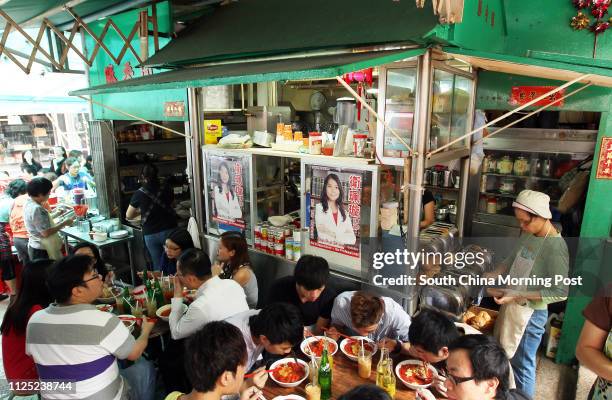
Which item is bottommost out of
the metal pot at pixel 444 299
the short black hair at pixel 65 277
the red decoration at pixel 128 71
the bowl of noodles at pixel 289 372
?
the bowl of noodles at pixel 289 372

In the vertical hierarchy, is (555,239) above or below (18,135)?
below

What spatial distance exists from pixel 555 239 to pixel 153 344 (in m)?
4.04

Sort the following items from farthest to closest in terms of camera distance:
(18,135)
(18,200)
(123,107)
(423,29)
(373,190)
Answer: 1. (18,135)
2. (123,107)
3. (18,200)
4. (373,190)
5. (423,29)

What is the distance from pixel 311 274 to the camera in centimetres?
325

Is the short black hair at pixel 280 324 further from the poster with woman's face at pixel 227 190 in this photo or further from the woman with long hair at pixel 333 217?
the poster with woman's face at pixel 227 190

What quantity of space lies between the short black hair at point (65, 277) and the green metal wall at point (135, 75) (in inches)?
113

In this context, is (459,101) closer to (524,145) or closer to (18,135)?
(524,145)

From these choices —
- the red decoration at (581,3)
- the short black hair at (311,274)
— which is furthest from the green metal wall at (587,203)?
the short black hair at (311,274)

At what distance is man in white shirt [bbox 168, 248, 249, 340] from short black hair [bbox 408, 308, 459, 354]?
1475 millimetres

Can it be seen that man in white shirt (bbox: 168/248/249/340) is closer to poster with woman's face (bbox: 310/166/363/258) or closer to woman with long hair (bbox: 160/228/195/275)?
woman with long hair (bbox: 160/228/195/275)

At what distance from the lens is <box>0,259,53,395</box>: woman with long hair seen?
286 centimetres

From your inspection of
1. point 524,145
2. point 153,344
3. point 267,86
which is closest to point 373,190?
point 153,344

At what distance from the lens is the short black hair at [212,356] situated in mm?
2100

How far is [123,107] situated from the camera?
5.97 meters
